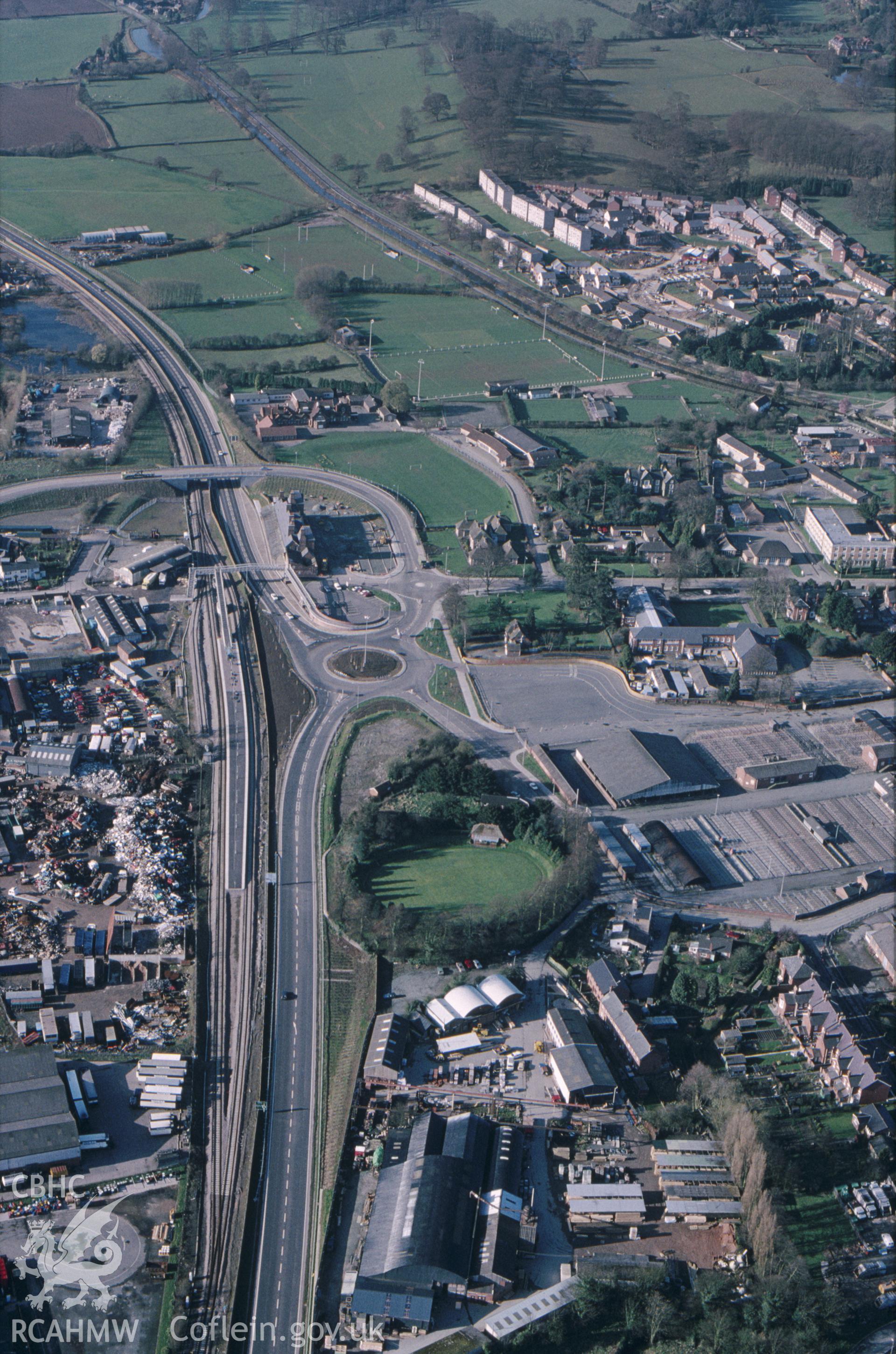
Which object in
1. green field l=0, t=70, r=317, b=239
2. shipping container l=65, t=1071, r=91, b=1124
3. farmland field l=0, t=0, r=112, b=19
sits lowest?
shipping container l=65, t=1071, r=91, b=1124

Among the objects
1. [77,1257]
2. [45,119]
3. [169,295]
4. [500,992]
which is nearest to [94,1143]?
[77,1257]

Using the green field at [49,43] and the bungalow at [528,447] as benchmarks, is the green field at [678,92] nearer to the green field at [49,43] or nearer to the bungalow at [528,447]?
the bungalow at [528,447]

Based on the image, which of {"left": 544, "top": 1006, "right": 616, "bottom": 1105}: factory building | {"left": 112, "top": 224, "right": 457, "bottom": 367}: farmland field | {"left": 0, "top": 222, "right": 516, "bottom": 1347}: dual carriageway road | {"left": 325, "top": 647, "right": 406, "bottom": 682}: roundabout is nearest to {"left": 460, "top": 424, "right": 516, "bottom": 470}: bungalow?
{"left": 0, "top": 222, "right": 516, "bottom": 1347}: dual carriageway road

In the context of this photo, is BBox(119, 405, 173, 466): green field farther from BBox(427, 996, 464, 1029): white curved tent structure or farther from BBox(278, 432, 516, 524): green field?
BBox(427, 996, 464, 1029): white curved tent structure

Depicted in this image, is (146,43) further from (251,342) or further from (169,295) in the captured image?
(251,342)

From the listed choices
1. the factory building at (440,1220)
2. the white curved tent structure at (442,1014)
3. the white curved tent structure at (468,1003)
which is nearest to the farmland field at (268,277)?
the white curved tent structure at (468,1003)

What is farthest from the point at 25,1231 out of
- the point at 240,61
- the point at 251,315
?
the point at 240,61

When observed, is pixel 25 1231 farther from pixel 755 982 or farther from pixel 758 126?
pixel 758 126
